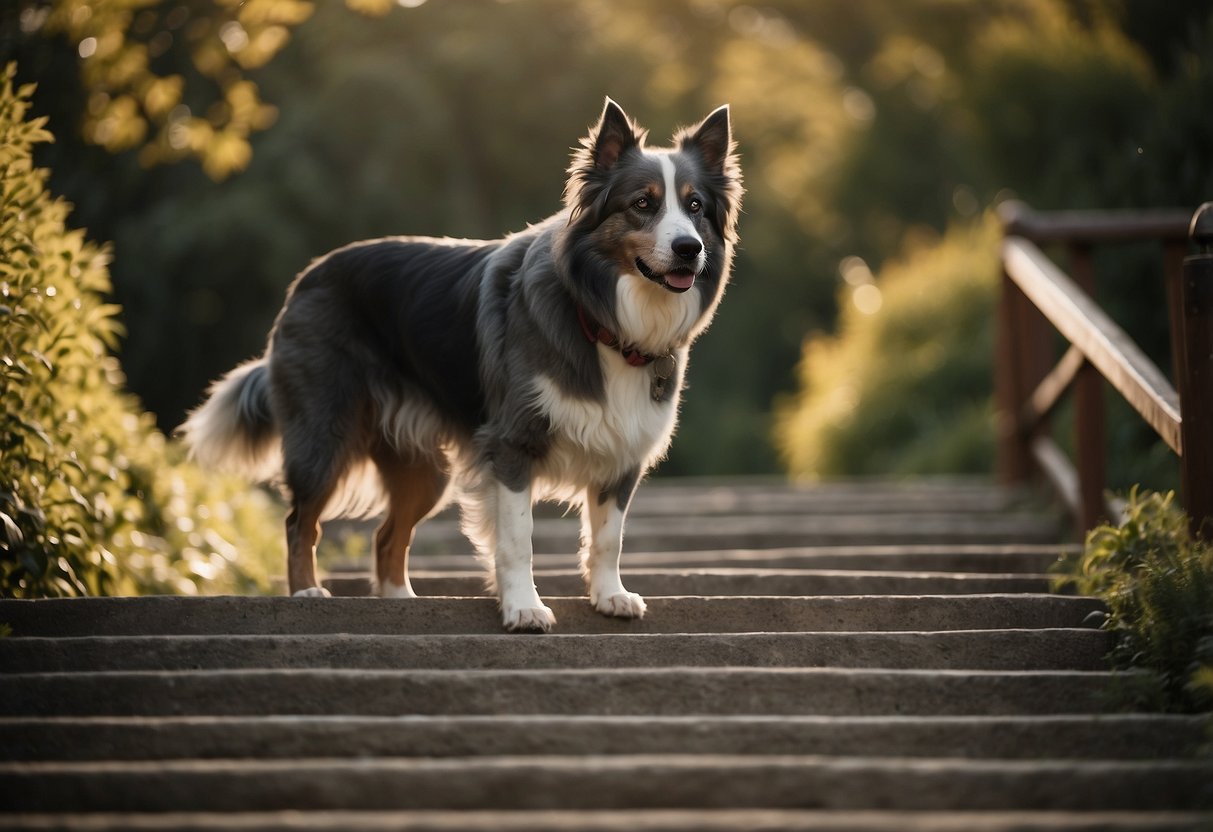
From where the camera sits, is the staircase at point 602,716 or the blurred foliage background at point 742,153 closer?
the staircase at point 602,716

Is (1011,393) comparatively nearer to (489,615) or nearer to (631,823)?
(489,615)

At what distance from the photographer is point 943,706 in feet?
11.4

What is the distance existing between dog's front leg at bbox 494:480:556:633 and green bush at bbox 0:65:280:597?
1.39 metres

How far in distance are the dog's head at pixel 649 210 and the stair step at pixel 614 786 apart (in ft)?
5.92

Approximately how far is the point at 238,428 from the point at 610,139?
1786 mm

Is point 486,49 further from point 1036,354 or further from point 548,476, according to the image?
point 548,476

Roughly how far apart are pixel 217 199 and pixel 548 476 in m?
17.0

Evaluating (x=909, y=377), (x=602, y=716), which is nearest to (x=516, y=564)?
(x=602, y=716)

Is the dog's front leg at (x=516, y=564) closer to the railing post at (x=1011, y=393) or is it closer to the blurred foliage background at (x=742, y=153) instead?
the blurred foliage background at (x=742, y=153)

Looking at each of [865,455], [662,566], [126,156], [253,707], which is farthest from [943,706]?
[126,156]

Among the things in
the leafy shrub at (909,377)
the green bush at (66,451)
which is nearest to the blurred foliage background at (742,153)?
the leafy shrub at (909,377)

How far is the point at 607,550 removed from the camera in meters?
4.43

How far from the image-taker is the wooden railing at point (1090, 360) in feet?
13.5

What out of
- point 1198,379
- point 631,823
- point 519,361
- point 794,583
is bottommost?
point 631,823
